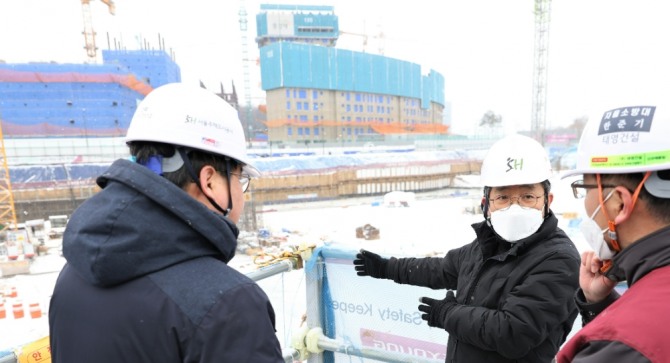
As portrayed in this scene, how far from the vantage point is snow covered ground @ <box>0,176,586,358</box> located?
954 centimetres

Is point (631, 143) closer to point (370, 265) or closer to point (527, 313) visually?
point (527, 313)

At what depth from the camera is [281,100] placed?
48.9 m

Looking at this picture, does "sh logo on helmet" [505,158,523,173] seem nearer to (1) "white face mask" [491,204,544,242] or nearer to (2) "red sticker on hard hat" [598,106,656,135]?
(1) "white face mask" [491,204,544,242]

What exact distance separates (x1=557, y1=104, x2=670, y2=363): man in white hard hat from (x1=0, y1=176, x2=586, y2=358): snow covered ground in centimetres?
580

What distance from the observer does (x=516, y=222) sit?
2143 millimetres

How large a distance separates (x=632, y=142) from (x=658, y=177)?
0.13 meters

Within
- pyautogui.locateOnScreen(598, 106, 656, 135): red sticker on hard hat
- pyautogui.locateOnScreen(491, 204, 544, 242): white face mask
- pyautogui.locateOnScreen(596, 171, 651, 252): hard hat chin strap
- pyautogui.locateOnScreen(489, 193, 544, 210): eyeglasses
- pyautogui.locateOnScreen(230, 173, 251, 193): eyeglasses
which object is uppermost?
pyautogui.locateOnScreen(598, 106, 656, 135): red sticker on hard hat

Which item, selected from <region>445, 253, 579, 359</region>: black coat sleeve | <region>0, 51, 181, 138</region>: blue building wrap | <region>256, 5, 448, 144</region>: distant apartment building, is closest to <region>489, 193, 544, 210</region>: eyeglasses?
<region>445, 253, 579, 359</region>: black coat sleeve

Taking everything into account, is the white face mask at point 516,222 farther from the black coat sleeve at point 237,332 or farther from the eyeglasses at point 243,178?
the black coat sleeve at point 237,332

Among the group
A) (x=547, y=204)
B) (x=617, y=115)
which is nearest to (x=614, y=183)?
(x=617, y=115)

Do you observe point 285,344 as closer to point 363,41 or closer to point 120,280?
point 120,280

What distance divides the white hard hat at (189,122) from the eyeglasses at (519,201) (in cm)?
154

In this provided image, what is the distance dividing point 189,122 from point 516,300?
1.57 metres

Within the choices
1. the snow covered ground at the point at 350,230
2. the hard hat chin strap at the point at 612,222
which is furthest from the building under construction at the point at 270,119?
the hard hat chin strap at the point at 612,222
